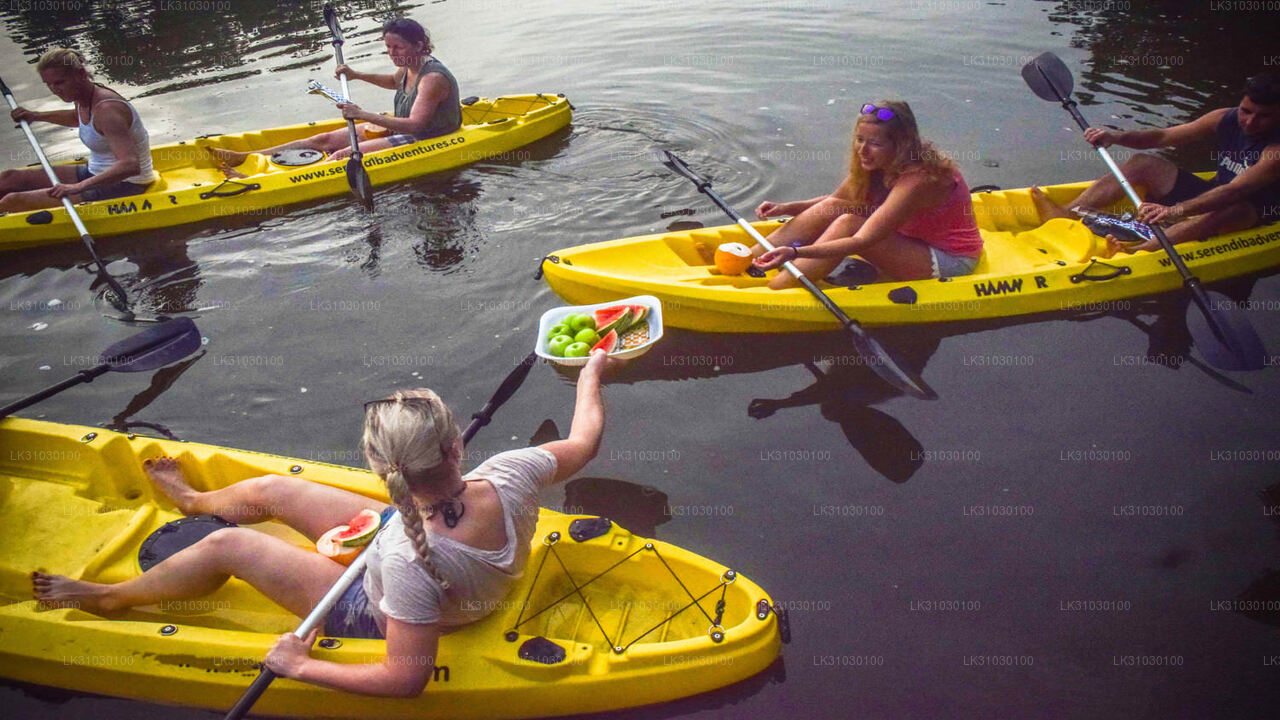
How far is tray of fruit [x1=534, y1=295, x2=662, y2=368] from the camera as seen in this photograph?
4965mm

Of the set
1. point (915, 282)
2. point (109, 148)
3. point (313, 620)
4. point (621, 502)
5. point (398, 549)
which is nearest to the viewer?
point (398, 549)

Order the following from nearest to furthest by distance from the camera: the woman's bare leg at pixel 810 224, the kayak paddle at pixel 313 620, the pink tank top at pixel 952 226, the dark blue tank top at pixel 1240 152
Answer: the kayak paddle at pixel 313 620
the pink tank top at pixel 952 226
the dark blue tank top at pixel 1240 152
the woman's bare leg at pixel 810 224

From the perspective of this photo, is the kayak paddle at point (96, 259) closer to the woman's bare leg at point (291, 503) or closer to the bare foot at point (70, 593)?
the woman's bare leg at point (291, 503)

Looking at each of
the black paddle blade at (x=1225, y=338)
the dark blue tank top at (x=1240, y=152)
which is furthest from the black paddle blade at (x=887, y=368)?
the dark blue tank top at (x=1240, y=152)

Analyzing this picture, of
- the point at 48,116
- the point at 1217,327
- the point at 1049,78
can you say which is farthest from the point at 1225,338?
the point at 48,116

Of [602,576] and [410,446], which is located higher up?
[410,446]

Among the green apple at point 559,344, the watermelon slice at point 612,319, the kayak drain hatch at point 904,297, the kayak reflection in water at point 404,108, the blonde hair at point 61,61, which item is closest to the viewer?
the green apple at point 559,344

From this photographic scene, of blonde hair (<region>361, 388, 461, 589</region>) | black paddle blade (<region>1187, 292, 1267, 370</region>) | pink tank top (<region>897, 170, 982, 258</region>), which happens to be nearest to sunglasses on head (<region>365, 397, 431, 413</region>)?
blonde hair (<region>361, 388, 461, 589</region>)

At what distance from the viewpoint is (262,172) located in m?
8.63

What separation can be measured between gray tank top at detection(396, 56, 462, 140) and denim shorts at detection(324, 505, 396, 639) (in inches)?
247

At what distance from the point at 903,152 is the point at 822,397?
5.60 ft

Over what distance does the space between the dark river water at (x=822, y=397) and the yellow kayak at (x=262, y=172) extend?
0.20 m

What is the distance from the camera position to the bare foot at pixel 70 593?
12.2 ft

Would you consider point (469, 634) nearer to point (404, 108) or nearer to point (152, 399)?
point (152, 399)
